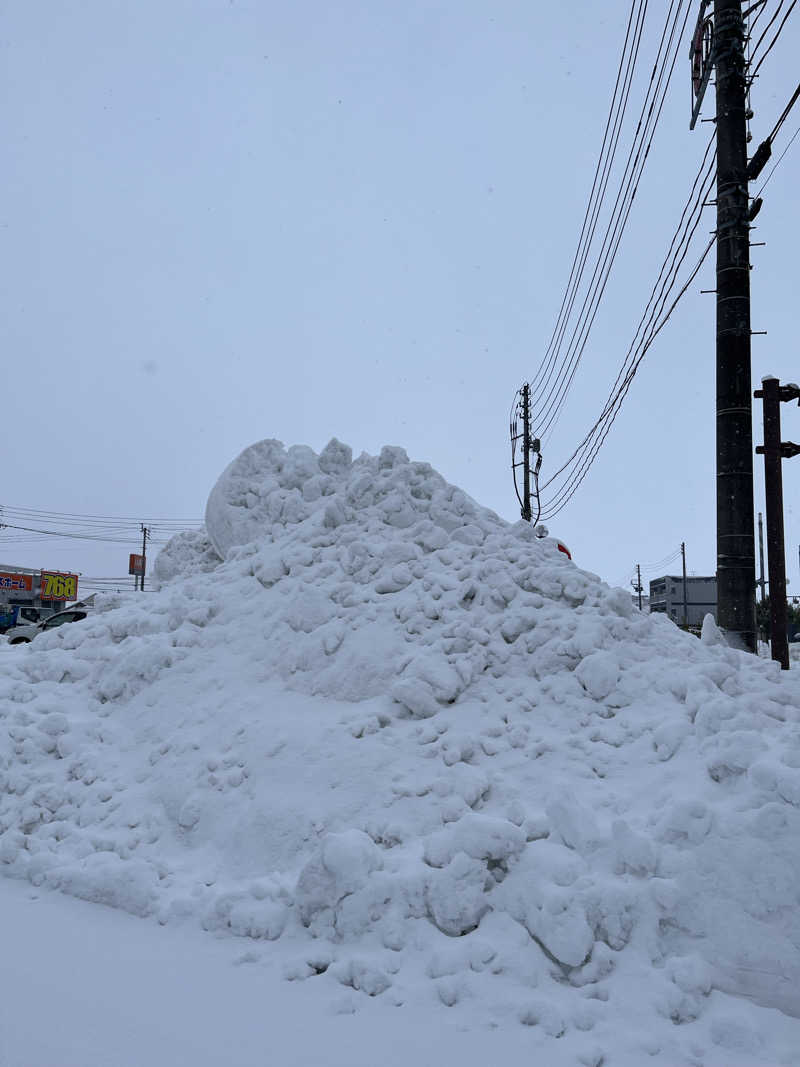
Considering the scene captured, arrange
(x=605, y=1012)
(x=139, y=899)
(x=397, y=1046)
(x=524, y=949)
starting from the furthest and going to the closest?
(x=139, y=899), (x=524, y=949), (x=605, y=1012), (x=397, y=1046)

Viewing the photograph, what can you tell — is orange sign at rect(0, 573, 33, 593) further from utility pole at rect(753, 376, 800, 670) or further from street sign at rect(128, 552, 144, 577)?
utility pole at rect(753, 376, 800, 670)

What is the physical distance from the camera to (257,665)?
19.0 ft

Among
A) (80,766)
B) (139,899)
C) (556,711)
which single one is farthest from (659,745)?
(80,766)

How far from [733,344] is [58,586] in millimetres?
43870

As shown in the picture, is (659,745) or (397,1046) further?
(659,745)

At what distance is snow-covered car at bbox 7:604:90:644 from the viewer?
15.2 metres

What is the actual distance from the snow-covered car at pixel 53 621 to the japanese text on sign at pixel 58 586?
25685 mm

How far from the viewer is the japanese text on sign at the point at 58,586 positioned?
41438mm

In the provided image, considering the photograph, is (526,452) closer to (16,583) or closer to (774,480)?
(774,480)

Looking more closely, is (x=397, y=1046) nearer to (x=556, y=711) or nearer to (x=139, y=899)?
(x=139, y=899)

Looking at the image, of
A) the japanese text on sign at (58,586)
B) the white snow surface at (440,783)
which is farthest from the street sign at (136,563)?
the white snow surface at (440,783)

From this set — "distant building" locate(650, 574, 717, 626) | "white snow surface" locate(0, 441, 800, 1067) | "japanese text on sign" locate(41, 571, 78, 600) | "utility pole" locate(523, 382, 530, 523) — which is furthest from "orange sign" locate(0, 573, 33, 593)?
"distant building" locate(650, 574, 717, 626)

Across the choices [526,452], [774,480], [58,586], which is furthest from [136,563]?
[774,480]

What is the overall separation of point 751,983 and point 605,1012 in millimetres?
658
